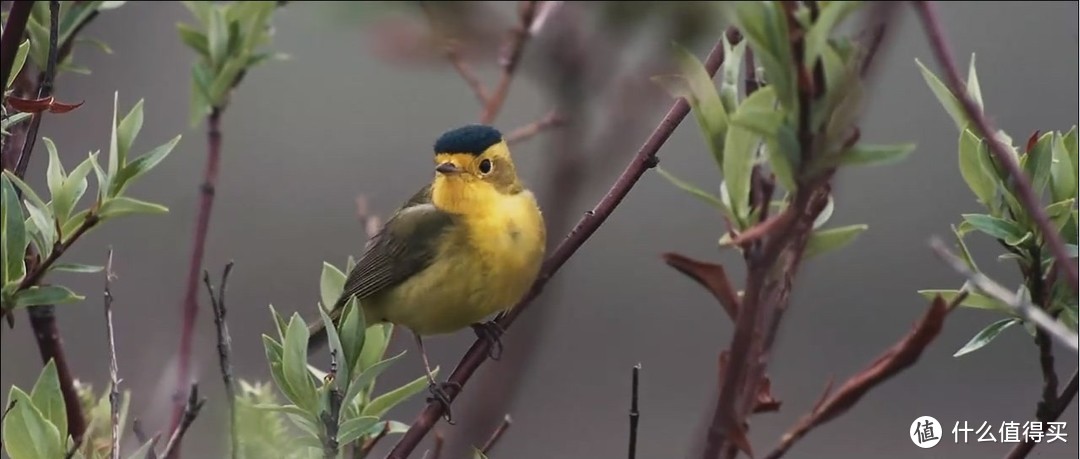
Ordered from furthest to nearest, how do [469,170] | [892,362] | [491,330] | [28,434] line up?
[469,170] → [491,330] → [28,434] → [892,362]

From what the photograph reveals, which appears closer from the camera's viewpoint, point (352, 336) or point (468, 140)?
point (352, 336)

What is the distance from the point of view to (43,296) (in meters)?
0.98

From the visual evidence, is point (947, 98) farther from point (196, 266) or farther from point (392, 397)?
point (196, 266)

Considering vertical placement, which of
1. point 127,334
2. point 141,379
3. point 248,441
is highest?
point 248,441

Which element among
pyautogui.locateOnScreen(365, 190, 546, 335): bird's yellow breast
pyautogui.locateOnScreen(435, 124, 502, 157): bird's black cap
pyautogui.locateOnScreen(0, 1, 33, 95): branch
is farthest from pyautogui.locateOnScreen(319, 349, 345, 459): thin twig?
pyautogui.locateOnScreen(435, 124, 502, 157): bird's black cap

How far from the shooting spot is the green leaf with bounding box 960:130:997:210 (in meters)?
1.13

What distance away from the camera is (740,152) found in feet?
2.70

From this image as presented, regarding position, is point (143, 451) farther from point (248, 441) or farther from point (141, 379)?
point (141, 379)

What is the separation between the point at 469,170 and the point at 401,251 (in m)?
0.18

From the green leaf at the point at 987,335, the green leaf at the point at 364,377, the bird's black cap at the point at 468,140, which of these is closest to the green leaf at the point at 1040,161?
the green leaf at the point at 987,335

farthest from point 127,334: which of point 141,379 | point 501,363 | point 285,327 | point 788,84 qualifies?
point 788,84

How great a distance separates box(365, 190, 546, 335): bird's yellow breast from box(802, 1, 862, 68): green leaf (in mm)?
1282

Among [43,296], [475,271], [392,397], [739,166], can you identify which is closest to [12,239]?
[43,296]

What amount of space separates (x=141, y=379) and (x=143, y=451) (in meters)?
0.95
